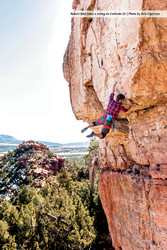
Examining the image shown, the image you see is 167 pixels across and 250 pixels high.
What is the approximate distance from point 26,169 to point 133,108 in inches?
1740

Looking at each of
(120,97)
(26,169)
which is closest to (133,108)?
(120,97)

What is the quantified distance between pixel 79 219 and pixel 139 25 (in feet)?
46.7

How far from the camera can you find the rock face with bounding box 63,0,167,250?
3557 mm

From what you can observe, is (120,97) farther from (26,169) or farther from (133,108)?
(26,169)

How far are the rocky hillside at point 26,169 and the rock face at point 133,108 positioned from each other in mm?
32976

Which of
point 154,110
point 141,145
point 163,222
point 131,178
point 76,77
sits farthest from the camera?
point 76,77

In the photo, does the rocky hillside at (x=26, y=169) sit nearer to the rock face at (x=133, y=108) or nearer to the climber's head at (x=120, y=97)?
the rock face at (x=133, y=108)

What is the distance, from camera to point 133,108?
461 centimetres

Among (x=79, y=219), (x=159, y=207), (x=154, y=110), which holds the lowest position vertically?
(x=79, y=219)

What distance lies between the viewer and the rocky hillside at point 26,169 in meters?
36.9

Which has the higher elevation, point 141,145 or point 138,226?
point 141,145

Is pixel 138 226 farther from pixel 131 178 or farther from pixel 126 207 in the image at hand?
pixel 131 178

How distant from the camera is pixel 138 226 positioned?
15.9 ft

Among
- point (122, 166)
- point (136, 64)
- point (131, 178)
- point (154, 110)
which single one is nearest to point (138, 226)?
point (131, 178)
